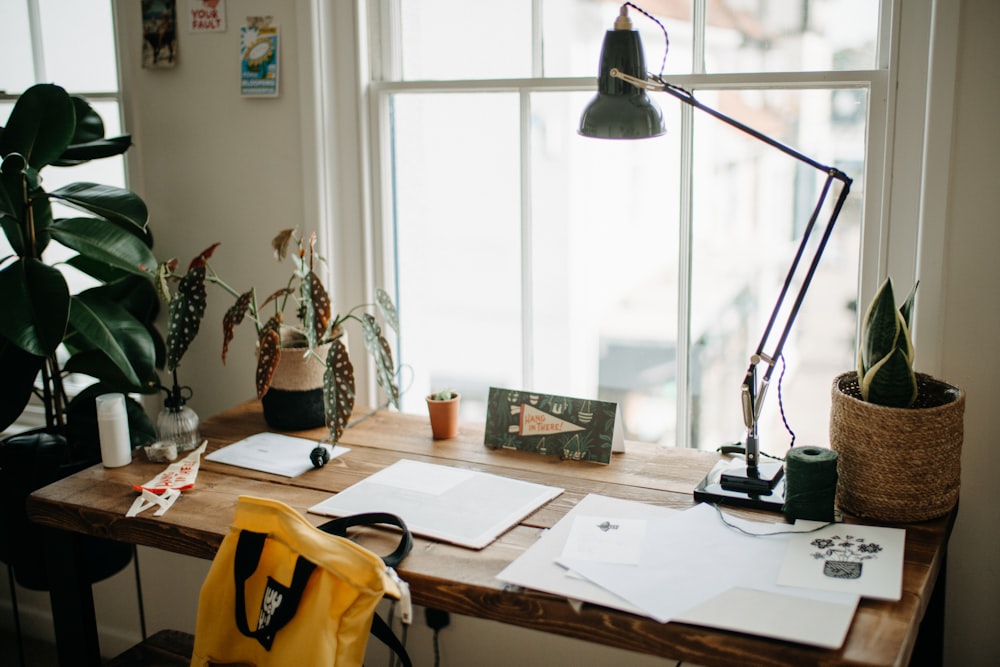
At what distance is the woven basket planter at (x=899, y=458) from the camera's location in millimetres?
1454

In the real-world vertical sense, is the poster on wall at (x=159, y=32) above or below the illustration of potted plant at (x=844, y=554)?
above

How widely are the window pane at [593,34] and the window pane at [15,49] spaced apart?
5.15ft

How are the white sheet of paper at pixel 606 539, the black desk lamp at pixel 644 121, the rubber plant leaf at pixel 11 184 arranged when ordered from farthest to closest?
the rubber plant leaf at pixel 11 184, the black desk lamp at pixel 644 121, the white sheet of paper at pixel 606 539

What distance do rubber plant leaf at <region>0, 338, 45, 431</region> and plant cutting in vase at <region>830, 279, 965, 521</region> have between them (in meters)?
1.72

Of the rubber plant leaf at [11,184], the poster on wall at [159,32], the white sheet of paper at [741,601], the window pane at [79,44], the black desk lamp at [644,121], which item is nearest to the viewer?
the white sheet of paper at [741,601]

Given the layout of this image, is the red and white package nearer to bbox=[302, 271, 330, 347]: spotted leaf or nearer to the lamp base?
bbox=[302, 271, 330, 347]: spotted leaf

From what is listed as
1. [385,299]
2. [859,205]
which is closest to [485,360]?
[385,299]

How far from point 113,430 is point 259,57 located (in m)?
0.95

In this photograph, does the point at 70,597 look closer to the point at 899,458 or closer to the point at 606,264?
the point at 606,264

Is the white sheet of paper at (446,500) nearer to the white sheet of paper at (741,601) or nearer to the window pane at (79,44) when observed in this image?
the white sheet of paper at (741,601)

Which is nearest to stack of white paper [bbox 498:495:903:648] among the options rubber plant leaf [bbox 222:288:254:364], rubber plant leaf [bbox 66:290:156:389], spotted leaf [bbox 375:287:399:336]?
spotted leaf [bbox 375:287:399:336]

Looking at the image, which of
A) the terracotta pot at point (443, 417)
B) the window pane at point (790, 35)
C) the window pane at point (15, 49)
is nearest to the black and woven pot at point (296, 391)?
the terracotta pot at point (443, 417)

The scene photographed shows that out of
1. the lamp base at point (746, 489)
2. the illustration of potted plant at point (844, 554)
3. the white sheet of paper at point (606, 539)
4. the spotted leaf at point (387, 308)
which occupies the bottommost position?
the white sheet of paper at point (606, 539)

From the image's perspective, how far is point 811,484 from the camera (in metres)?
1.47
